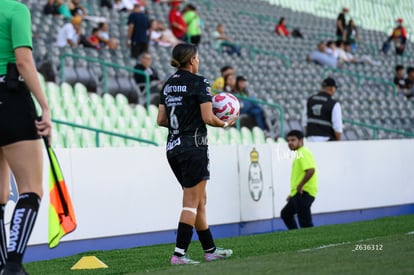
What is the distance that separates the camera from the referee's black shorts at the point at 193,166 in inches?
345

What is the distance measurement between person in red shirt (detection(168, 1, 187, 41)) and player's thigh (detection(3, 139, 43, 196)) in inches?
660

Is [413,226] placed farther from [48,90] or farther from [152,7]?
[152,7]

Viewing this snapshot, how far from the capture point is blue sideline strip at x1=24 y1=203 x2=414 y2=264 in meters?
12.0

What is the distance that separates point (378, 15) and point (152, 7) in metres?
13.6

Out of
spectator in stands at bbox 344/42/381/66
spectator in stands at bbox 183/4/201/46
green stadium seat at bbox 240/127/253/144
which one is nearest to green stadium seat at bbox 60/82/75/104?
green stadium seat at bbox 240/127/253/144

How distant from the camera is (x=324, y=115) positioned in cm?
1600

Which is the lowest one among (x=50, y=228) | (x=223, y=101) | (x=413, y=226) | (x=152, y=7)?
(x=413, y=226)

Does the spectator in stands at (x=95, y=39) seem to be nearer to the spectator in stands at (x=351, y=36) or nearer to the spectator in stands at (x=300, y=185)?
the spectator in stands at (x=300, y=185)

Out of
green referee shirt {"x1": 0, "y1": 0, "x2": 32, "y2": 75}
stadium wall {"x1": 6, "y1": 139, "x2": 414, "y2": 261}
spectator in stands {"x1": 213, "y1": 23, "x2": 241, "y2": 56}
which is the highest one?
spectator in stands {"x1": 213, "y1": 23, "x2": 241, "y2": 56}

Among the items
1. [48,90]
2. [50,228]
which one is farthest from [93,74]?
[50,228]

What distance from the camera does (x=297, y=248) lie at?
1054 cm

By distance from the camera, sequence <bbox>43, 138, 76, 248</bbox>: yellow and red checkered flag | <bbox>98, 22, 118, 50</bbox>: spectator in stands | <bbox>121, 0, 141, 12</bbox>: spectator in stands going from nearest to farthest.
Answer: <bbox>43, 138, 76, 248</bbox>: yellow and red checkered flag
<bbox>98, 22, 118, 50</bbox>: spectator in stands
<bbox>121, 0, 141, 12</bbox>: spectator in stands

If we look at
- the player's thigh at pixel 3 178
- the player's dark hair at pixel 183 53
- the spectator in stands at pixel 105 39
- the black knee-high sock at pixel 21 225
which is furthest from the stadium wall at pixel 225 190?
the spectator in stands at pixel 105 39

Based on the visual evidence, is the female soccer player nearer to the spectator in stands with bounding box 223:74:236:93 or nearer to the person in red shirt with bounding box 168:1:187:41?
the spectator in stands with bounding box 223:74:236:93
